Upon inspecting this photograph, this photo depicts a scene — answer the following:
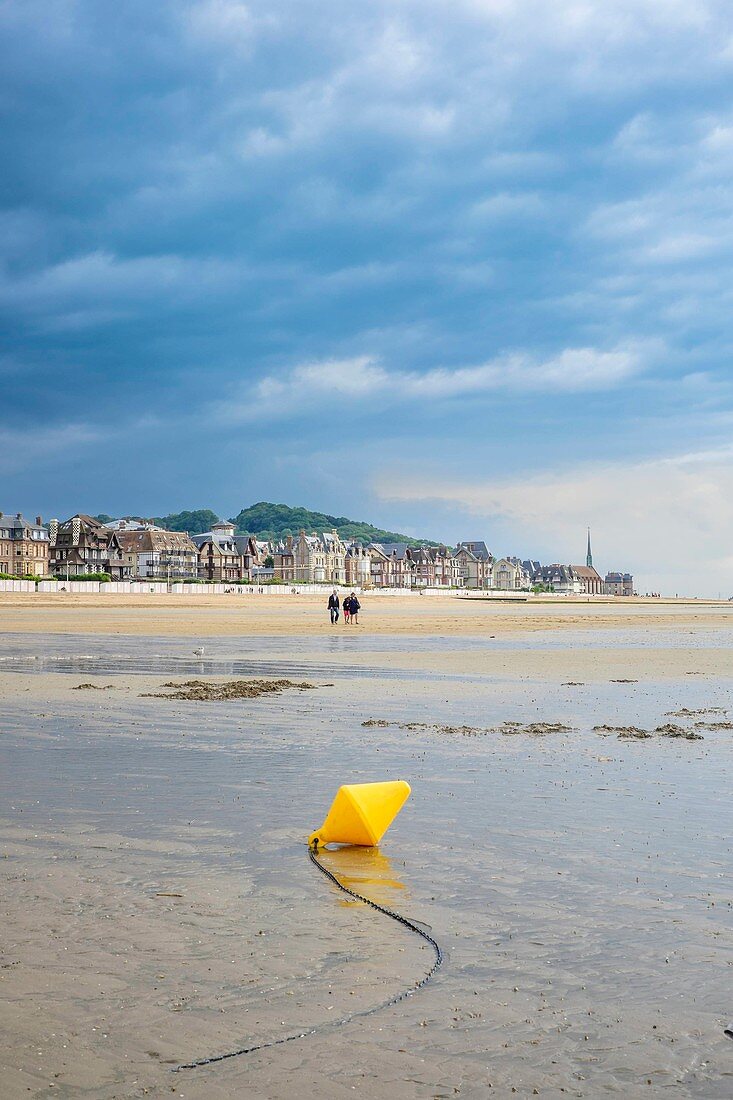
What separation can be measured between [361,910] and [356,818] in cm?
140

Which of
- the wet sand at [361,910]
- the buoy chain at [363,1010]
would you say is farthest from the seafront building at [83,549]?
the buoy chain at [363,1010]

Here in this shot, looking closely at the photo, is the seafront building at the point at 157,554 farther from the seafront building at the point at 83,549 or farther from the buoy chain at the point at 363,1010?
the buoy chain at the point at 363,1010

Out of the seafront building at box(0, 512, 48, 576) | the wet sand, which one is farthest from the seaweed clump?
the seafront building at box(0, 512, 48, 576)

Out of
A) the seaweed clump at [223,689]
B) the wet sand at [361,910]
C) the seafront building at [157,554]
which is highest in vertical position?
the seafront building at [157,554]

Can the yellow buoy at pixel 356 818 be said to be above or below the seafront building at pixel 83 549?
below

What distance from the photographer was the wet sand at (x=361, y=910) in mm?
4121

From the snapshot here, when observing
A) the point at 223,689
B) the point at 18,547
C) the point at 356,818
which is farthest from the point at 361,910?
the point at 18,547

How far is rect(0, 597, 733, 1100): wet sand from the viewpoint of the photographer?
13.5 feet

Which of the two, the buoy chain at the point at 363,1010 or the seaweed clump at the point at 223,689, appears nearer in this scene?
the buoy chain at the point at 363,1010

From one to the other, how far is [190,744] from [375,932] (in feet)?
22.3

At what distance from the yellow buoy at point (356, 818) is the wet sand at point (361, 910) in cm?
16

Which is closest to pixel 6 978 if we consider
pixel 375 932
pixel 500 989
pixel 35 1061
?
pixel 35 1061

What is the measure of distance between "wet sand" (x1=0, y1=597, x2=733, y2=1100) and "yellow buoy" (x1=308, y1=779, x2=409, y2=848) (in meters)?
0.16

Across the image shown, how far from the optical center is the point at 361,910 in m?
6.05
